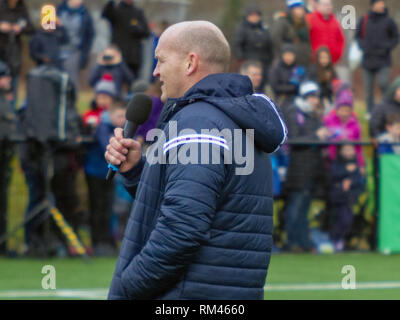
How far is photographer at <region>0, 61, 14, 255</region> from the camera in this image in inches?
448

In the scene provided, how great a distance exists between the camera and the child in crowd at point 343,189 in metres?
12.6

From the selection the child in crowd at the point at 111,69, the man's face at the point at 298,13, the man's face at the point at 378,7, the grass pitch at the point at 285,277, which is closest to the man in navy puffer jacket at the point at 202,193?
the grass pitch at the point at 285,277

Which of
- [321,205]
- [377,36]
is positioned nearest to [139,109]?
[321,205]

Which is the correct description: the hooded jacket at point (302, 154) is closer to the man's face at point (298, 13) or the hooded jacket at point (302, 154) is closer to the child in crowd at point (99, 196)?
the man's face at point (298, 13)

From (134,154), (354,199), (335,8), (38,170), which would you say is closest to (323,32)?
(354,199)

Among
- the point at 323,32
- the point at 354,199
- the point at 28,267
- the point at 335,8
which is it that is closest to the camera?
the point at 28,267

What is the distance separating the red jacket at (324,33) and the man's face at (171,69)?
10.9 m

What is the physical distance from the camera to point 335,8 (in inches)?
854

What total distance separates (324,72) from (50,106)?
211 inches

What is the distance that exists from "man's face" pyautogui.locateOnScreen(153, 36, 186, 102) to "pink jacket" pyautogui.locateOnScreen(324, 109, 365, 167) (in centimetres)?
887

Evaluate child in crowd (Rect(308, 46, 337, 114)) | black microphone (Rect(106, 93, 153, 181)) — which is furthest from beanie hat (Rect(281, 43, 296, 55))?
black microphone (Rect(106, 93, 153, 181))

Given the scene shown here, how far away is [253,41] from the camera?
47.6 ft
